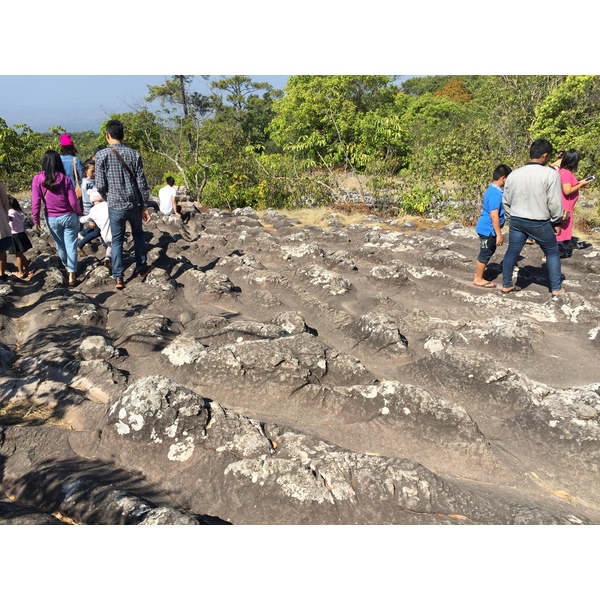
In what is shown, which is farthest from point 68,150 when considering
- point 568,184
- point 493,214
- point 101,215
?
point 568,184

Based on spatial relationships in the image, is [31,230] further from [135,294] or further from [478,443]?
[478,443]

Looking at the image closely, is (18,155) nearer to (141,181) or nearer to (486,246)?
(141,181)

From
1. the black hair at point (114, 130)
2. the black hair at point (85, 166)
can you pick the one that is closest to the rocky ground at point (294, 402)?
the black hair at point (85, 166)

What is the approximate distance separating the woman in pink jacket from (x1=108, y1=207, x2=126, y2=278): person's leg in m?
0.55

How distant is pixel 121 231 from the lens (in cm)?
667

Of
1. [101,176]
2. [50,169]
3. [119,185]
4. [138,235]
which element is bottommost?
[138,235]

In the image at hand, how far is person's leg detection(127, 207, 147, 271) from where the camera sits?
6.62m

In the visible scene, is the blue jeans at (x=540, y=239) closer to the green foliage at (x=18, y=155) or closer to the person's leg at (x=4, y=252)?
the person's leg at (x=4, y=252)

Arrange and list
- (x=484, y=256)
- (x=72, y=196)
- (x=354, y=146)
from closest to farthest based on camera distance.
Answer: (x=72, y=196), (x=484, y=256), (x=354, y=146)

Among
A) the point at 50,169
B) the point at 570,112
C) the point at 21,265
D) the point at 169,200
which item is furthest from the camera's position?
the point at 570,112

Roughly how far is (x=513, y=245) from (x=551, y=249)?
480 millimetres

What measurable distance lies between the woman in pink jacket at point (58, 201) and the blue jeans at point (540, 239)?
6.21m

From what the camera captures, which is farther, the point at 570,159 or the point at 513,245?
the point at 570,159

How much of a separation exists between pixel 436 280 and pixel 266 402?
437 centimetres
